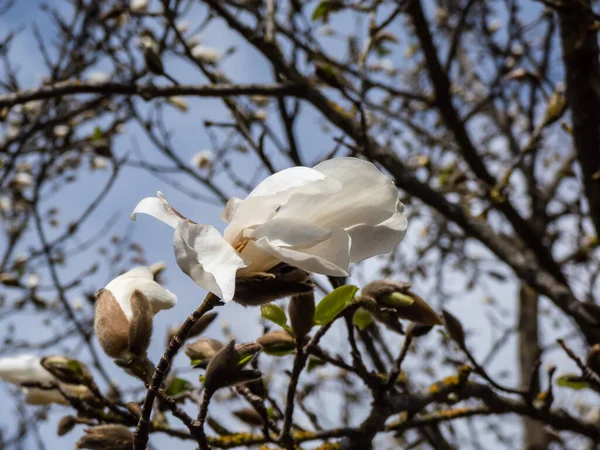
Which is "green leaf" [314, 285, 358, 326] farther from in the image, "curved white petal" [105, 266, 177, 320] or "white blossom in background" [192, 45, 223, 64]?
"white blossom in background" [192, 45, 223, 64]

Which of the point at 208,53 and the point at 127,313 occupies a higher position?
the point at 208,53

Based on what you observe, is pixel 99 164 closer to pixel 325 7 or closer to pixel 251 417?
pixel 325 7

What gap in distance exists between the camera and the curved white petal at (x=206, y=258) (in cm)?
47

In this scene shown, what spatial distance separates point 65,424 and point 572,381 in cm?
90

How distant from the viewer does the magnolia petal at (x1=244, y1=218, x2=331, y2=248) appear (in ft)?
1.61

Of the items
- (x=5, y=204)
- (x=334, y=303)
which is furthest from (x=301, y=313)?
(x=5, y=204)

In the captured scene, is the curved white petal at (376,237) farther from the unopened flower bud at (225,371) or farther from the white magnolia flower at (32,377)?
the white magnolia flower at (32,377)

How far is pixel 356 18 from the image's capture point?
304 cm

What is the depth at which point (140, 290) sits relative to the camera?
2.21ft

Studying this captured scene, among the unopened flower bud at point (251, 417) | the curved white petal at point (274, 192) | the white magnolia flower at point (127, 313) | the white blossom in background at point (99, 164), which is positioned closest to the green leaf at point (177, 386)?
the unopened flower bud at point (251, 417)

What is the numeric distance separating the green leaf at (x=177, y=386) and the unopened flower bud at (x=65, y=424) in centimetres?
16

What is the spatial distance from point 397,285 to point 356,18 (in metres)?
2.60

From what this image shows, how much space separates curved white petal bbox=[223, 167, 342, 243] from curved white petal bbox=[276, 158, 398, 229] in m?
0.01

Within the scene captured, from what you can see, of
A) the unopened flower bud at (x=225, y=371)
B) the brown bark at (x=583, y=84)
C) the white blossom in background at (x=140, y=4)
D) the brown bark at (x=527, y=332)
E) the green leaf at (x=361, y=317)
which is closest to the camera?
the unopened flower bud at (x=225, y=371)
